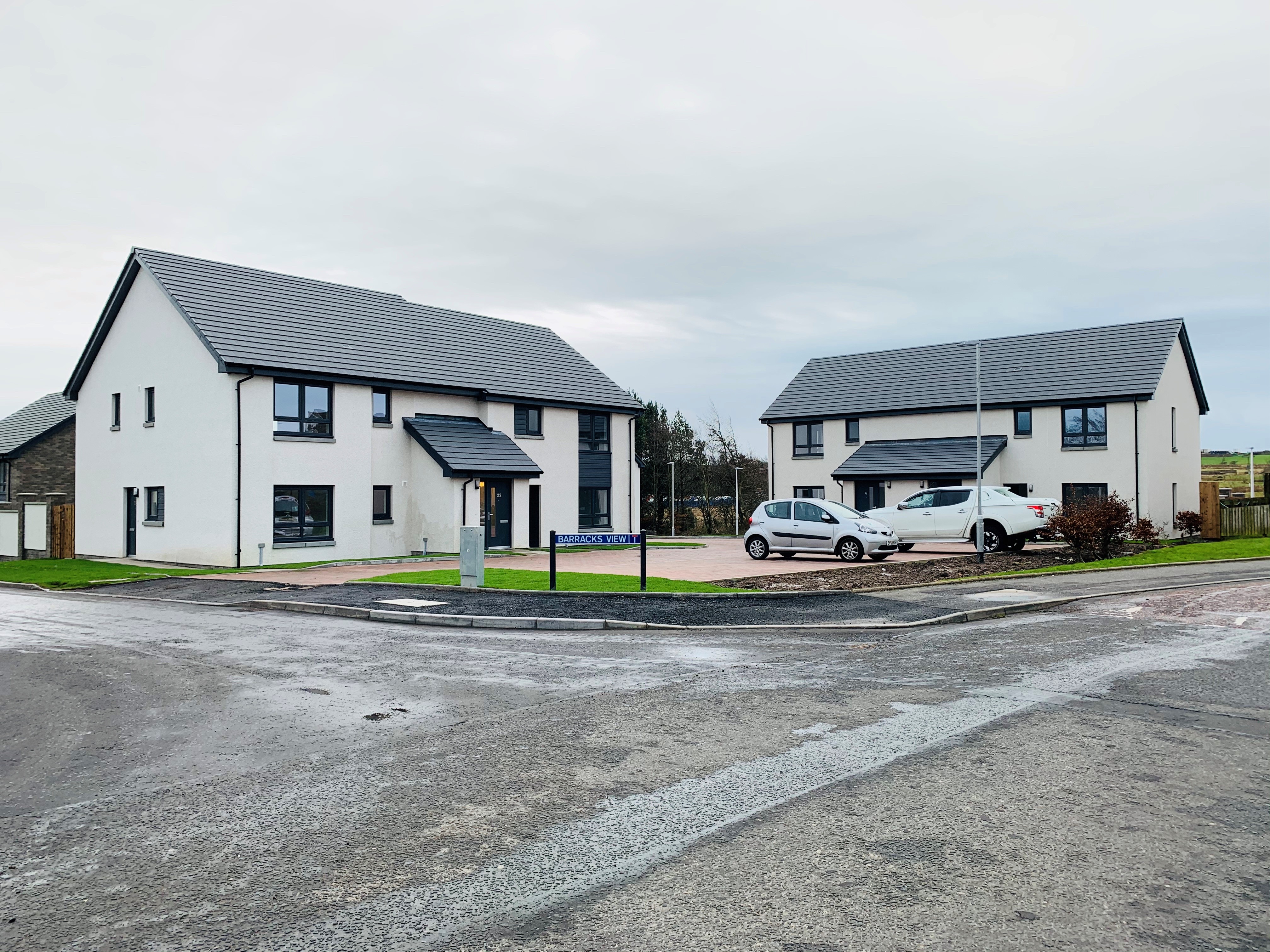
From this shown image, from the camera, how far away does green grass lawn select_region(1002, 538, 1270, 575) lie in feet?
72.7

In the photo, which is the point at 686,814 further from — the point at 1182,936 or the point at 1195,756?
the point at 1195,756

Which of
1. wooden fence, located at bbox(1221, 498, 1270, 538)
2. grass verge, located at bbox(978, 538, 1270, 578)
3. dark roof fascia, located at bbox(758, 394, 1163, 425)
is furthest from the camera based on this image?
dark roof fascia, located at bbox(758, 394, 1163, 425)

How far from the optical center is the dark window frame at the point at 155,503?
98.1ft

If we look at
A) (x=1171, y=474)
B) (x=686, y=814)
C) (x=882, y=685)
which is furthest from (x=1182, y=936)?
(x=1171, y=474)

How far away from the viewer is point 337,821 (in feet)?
17.8

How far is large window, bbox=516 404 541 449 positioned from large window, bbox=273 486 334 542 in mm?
9329

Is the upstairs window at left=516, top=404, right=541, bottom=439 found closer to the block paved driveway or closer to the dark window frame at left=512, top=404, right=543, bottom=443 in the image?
the dark window frame at left=512, top=404, right=543, bottom=443

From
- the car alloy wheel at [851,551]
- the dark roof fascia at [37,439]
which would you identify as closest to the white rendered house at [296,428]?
the dark roof fascia at [37,439]

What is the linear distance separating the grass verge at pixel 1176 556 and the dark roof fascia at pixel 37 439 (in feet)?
126

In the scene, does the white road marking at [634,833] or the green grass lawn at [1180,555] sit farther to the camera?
the green grass lawn at [1180,555]

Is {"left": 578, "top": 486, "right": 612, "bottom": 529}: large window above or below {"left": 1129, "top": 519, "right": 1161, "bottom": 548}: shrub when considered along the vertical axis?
above

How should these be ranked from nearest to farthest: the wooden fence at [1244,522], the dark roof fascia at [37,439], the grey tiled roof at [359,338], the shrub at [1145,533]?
the grey tiled roof at [359,338]
the shrub at [1145,533]
the wooden fence at [1244,522]
the dark roof fascia at [37,439]

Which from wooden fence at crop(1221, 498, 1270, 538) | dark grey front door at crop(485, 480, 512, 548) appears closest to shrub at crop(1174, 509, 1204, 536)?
wooden fence at crop(1221, 498, 1270, 538)

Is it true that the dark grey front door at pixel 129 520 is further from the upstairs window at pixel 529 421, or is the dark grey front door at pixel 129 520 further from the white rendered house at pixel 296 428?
the upstairs window at pixel 529 421
